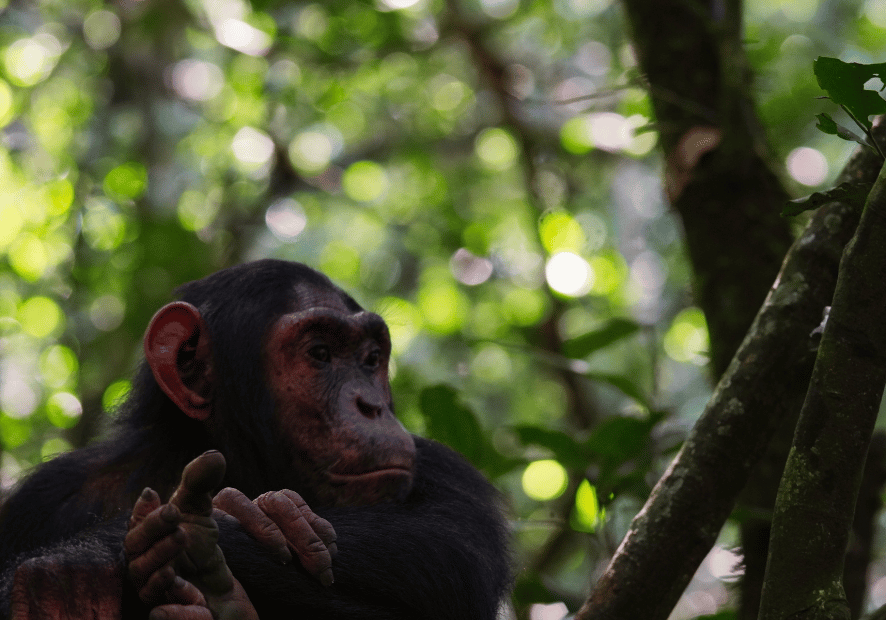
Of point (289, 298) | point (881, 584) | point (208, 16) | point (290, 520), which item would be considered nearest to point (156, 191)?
point (208, 16)

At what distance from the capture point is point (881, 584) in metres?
9.49

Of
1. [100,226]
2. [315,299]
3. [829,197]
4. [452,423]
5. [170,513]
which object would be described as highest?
[829,197]

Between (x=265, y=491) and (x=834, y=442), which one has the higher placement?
(x=834, y=442)

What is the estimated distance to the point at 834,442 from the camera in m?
1.61

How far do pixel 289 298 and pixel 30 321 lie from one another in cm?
668

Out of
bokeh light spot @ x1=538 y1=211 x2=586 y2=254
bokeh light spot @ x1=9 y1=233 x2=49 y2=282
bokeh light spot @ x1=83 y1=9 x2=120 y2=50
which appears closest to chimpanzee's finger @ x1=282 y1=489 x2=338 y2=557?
bokeh light spot @ x1=538 y1=211 x2=586 y2=254

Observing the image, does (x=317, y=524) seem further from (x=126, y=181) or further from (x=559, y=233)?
(x=126, y=181)

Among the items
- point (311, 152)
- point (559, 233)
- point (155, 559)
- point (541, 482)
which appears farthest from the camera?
point (311, 152)

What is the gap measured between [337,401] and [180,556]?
3.10ft

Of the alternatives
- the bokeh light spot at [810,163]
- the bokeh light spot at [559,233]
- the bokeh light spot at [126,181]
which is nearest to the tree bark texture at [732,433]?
the bokeh light spot at [559,233]

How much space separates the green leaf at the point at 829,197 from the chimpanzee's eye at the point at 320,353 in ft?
4.73

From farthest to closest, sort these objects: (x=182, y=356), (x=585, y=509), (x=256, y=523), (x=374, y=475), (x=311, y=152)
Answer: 1. (x=311, y=152)
2. (x=585, y=509)
3. (x=182, y=356)
4. (x=374, y=475)
5. (x=256, y=523)

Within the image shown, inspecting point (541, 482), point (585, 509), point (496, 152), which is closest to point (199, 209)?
point (496, 152)

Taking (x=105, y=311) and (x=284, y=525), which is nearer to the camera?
(x=284, y=525)
